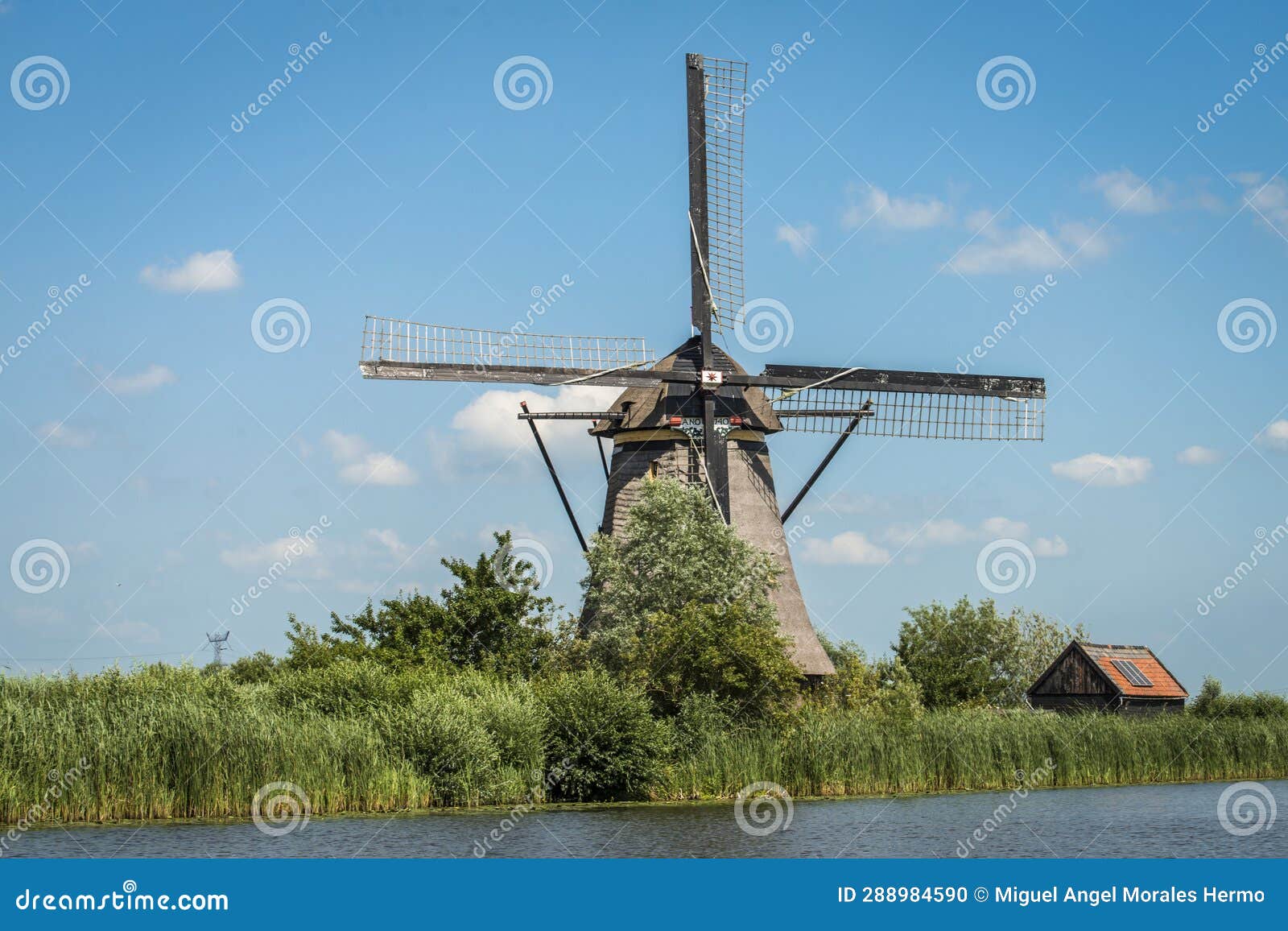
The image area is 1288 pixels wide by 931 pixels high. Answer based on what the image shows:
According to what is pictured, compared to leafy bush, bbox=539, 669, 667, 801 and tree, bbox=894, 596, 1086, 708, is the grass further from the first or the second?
tree, bbox=894, 596, 1086, 708

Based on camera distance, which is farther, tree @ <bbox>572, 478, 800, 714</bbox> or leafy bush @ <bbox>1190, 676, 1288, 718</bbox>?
leafy bush @ <bbox>1190, 676, 1288, 718</bbox>

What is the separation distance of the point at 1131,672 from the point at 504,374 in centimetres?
2322

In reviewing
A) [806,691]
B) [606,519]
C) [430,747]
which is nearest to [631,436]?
[606,519]

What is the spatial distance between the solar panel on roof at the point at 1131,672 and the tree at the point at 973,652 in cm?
417

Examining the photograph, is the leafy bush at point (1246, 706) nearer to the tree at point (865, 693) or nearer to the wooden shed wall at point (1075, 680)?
the wooden shed wall at point (1075, 680)

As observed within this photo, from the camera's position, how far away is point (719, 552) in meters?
31.0

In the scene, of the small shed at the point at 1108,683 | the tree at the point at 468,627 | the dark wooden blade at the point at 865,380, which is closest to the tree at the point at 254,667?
the tree at the point at 468,627

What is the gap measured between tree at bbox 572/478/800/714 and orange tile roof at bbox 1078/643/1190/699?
15.9 meters

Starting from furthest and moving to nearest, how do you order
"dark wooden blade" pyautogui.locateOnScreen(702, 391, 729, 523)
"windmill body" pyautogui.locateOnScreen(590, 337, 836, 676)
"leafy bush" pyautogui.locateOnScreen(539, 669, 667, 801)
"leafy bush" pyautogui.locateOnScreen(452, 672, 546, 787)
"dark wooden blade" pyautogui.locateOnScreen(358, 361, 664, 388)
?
"windmill body" pyautogui.locateOnScreen(590, 337, 836, 676) < "dark wooden blade" pyautogui.locateOnScreen(702, 391, 729, 523) < "dark wooden blade" pyautogui.locateOnScreen(358, 361, 664, 388) < "leafy bush" pyautogui.locateOnScreen(539, 669, 667, 801) < "leafy bush" pyautogui.locateOnScreen(452, 672, 546, 787)

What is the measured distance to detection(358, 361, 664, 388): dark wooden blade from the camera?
30703mm

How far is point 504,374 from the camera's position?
31625 millimetres

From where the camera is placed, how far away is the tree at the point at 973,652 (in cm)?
4697

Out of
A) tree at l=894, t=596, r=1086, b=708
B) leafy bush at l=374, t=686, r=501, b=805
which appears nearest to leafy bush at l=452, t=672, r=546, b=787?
leafy bush at l=374, t=686, r=501, b=805

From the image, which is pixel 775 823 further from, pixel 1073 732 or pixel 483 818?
pixel 1073 732
